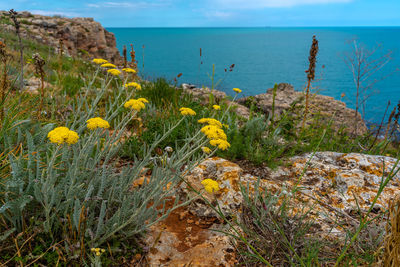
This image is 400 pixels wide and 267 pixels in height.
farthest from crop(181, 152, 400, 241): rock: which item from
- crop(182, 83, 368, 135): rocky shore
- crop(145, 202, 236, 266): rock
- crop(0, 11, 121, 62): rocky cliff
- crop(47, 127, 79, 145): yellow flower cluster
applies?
crop(0, 11, 121, 62): rocky cliff

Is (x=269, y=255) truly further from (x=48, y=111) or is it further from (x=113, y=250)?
(x=48, y=111)

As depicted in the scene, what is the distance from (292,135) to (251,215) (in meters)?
2.24

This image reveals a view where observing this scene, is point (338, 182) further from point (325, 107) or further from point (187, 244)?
point (325, 107)

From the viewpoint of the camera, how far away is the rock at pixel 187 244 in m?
1.81

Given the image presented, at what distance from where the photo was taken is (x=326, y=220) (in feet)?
7.47

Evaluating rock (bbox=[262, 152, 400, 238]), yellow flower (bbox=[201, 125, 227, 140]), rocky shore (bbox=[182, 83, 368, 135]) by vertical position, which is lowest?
rock (bbox=[262, 152, 400, 238])

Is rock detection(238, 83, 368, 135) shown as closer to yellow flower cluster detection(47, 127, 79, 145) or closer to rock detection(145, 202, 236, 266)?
rock detection(145, 202, 236, 266)

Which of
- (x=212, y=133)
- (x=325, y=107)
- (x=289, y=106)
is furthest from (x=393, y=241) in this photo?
(x=325, y=107)

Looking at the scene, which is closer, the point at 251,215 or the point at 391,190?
the point at 251,215

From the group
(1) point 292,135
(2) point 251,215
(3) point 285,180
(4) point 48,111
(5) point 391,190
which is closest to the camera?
(2) point 251,215

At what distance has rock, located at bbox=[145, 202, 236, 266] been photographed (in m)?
1.81

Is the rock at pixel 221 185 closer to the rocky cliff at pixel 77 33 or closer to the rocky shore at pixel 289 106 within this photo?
the rocky shore at pixel 289 106

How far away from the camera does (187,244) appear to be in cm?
202

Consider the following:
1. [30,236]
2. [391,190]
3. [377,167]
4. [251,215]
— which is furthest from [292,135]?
[30,236]
